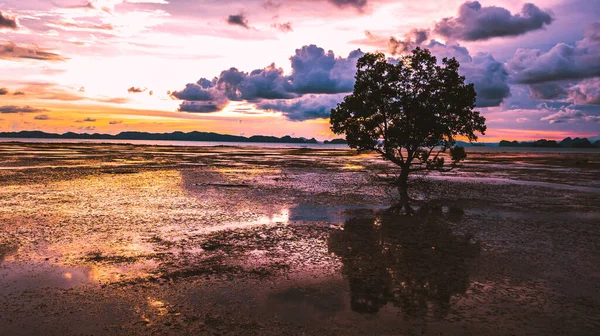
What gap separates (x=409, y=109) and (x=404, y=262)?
23.6 metres

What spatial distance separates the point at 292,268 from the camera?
1160 cm

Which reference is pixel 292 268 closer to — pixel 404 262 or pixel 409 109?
pixel 404 262

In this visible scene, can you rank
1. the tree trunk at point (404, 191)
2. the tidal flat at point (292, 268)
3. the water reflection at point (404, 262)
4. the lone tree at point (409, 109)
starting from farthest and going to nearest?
the lone tree at point (409, 109), the tree trunk at point (404, 191), the water reflection at point (404, 262), the tidal flat at point (292, 268)

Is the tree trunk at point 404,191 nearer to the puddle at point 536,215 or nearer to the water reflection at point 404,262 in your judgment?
the puddle at point 536,215

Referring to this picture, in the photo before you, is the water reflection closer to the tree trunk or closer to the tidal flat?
the tidal flat

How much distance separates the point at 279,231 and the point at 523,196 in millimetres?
20311

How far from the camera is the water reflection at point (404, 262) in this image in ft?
30.5

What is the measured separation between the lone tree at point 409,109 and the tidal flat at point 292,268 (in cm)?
1083

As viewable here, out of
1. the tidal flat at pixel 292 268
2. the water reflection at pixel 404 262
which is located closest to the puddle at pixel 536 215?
the tidal flat at pixel 292 268

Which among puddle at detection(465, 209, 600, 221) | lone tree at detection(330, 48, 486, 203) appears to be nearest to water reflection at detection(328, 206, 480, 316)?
puddle at detection(465, 209, 600, 221)

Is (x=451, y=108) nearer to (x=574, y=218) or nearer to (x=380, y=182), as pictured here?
(x=380, y=182)

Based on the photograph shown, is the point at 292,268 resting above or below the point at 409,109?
below

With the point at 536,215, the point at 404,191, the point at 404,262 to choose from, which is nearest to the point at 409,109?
the point at 404,191

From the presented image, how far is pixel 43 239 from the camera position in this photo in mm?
14406
